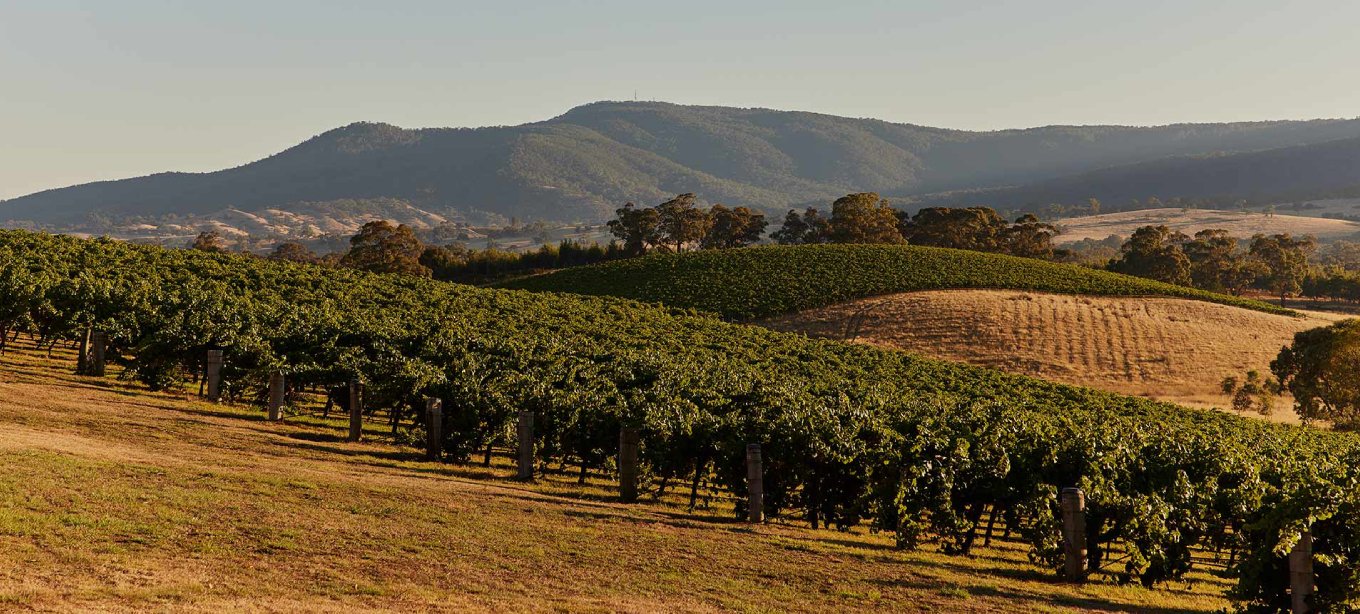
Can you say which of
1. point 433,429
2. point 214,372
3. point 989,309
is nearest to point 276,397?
point 214,372

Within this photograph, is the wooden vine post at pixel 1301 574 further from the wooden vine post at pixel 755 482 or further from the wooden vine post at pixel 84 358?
the wooden vine post at pixel 84 358

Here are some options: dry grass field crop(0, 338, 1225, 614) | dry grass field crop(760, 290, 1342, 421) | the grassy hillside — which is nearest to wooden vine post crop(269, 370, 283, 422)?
dry grass field crop(0, 338, 1225, 614)

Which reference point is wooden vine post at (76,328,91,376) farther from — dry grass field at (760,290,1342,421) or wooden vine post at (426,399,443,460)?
dry grass field at (760,290,1342,421)

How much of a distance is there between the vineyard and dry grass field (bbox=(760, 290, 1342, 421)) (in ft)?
77.5

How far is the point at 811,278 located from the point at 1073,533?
83.8 meters

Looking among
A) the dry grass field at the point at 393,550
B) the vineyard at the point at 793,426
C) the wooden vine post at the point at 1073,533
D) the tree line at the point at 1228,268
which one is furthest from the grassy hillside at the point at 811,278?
the wooden vine post at the point at 1073,533

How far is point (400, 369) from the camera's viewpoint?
89.5 feet

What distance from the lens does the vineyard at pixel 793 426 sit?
16.4m

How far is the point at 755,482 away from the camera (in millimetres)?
19172

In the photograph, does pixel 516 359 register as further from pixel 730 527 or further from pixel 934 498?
pixel 934 498

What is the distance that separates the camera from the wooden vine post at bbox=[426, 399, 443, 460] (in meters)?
24.5

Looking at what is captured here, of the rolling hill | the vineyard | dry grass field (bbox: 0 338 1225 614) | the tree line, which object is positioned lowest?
dry grass field (bbox: 0 338 1225 614)

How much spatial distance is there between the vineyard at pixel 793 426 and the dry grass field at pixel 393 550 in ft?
3.53

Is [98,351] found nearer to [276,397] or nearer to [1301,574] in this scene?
[276,397]
